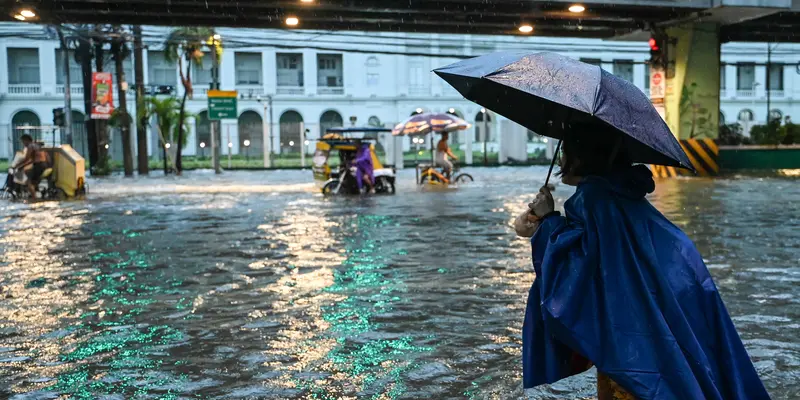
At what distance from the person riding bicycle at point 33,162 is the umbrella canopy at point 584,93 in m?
18.4

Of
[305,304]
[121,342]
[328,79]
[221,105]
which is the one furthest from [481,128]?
[121,342]

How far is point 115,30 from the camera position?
35.4 metres

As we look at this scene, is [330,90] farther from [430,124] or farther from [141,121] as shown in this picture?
[430,124]

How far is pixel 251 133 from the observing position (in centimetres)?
5919

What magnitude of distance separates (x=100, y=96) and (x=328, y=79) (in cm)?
2868

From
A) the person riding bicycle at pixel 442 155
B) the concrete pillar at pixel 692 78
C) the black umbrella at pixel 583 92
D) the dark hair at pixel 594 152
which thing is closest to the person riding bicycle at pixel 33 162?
the person riding bicycle at pixel 442 155

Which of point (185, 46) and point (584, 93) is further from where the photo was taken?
point (185, 46)

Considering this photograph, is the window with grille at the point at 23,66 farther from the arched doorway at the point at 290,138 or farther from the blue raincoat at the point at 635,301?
the blue raincoat at the point at 635,301

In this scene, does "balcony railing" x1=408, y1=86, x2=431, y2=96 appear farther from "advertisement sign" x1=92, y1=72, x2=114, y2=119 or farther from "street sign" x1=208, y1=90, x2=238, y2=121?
"advertisement sign" x1=92, y1=72, x2=114, y2=119

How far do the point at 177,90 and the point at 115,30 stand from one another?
934 inches

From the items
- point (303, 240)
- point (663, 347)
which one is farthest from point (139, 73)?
point (663, 347)

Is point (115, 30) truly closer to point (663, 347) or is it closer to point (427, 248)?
point (427, 248)

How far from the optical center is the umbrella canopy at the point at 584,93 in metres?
2.94

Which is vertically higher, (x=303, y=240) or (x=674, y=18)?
(x=674, y=18)
